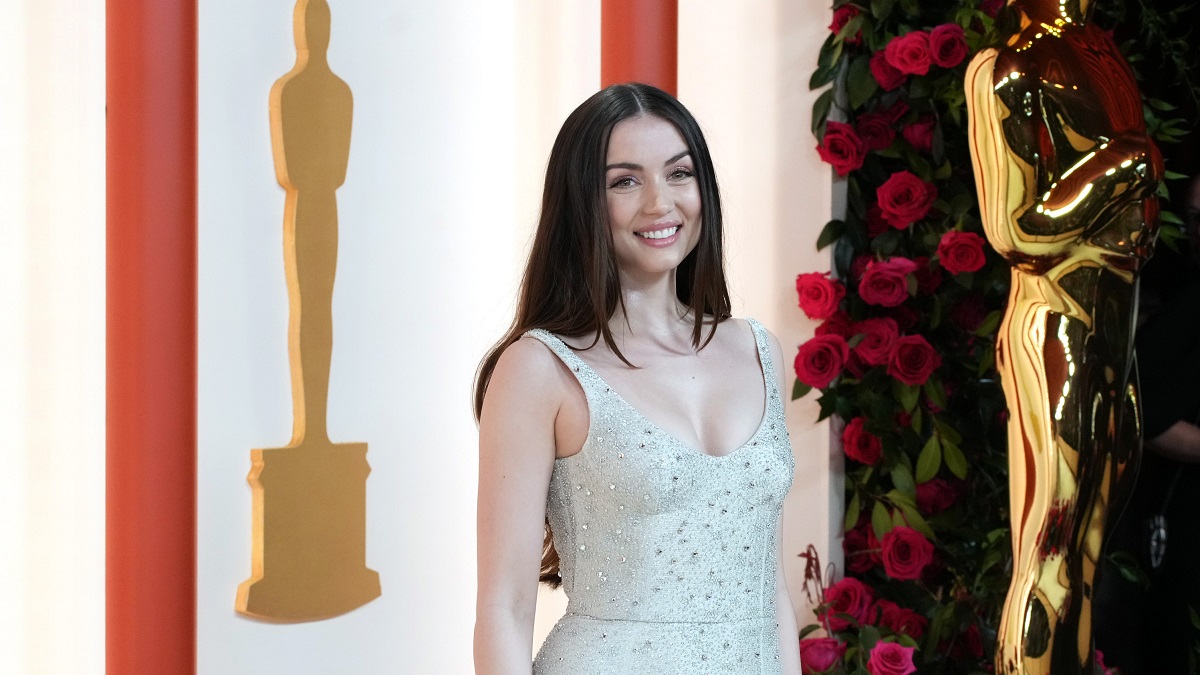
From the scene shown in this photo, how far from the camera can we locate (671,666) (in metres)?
1.57

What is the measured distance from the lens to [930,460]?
2.41 m

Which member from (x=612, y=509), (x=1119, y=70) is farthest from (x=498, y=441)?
(x=1119, y=70)

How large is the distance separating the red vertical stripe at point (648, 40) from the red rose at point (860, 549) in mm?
1030

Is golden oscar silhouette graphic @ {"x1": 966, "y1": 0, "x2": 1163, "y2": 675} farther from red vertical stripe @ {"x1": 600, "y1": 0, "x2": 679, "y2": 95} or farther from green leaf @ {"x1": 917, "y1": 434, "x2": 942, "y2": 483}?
red vertical stripe @ {"x1": 600, "y1": 0, "x2": 679, "y2": 95}

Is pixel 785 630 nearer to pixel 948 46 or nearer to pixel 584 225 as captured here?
pixel 584 225

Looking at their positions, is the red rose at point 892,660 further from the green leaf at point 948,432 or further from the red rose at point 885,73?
the red rose at point 885,73

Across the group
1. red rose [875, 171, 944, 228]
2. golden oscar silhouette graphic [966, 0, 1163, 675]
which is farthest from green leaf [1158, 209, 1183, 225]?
red rose [875, 171, 944, 228]

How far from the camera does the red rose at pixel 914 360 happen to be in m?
2.37

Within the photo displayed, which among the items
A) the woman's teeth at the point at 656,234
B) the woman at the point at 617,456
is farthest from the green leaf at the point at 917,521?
the woman's teeth at the point at 656,234

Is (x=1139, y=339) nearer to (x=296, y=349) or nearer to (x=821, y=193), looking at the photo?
(x=821, y=193)

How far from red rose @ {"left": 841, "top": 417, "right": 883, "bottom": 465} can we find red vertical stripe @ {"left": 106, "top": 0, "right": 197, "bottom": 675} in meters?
1.33

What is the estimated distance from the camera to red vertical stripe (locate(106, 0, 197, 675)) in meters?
2.36

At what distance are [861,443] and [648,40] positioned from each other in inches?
38.7

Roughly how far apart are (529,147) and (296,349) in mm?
878
